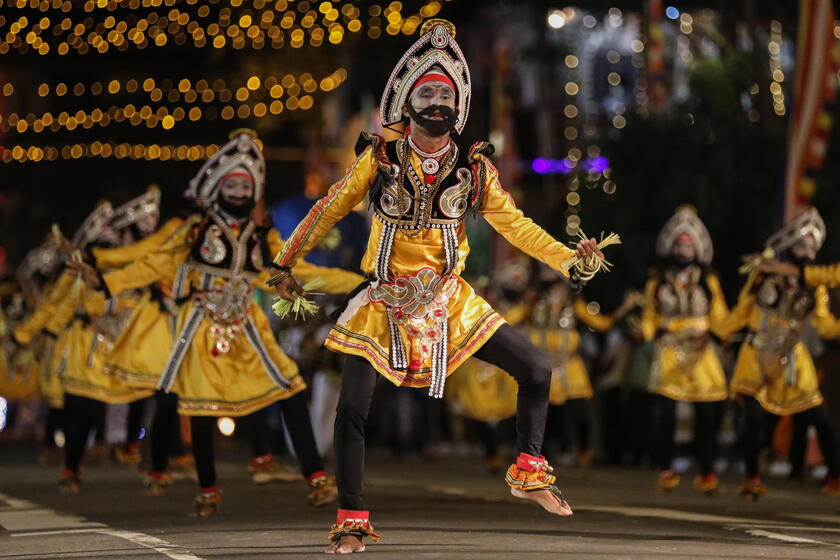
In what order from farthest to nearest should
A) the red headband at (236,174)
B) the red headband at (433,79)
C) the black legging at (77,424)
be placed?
the black legging at (77,424), the red headband at (236,174), the red headband at (433,79)

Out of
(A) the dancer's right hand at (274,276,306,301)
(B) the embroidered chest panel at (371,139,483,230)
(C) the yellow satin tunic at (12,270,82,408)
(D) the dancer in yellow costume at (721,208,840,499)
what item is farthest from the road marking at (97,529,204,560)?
(D) the dancer in yellow costume at (721,208,840,499)

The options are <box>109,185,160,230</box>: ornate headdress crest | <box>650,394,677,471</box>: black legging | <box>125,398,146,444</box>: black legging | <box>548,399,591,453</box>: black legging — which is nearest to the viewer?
<box>109,185,160,230</box>: ornate headdress crest

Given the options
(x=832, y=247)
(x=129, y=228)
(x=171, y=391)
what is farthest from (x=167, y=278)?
(x=832, y=247)

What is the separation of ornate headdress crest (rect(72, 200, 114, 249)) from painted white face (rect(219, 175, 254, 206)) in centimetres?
339

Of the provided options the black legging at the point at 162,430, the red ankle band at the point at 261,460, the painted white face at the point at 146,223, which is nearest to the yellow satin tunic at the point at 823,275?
the red ankle band at the point at 261,460

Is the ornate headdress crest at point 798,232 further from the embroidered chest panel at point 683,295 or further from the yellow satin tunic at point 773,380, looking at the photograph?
the embroidered chest panel at point 683,295

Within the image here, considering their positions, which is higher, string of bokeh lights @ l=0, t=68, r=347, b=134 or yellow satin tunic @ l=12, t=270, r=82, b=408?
string of bokeh lights @ l=0, t=68, r=347, b=134

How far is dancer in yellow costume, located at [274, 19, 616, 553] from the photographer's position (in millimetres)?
8414

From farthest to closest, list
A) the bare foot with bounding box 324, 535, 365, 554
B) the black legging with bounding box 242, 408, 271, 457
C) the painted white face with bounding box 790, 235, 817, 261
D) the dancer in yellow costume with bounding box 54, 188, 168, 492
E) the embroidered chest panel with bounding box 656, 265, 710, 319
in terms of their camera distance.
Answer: the embroidered chest panel with bounding box 656, 265, 710, 319 → the dancer in yellow costume with bounding box 54, 188, 168, 492 → the painted white face with bounding box 790, 235, 817, 261 → the black legging with bounding box 242, 408, 271, 457 → the bare foot with bounding box 324, 535, 365, 554

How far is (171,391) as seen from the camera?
11.0 meters

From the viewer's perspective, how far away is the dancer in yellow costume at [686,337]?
46.7 ft

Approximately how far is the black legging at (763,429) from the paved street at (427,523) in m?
0.31

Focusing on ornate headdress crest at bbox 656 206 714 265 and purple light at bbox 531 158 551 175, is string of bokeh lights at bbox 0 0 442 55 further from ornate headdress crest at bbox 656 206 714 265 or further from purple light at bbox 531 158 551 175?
ornate headdress crest at bbox 656 206 714 265

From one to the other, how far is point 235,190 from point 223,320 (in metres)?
0.82
